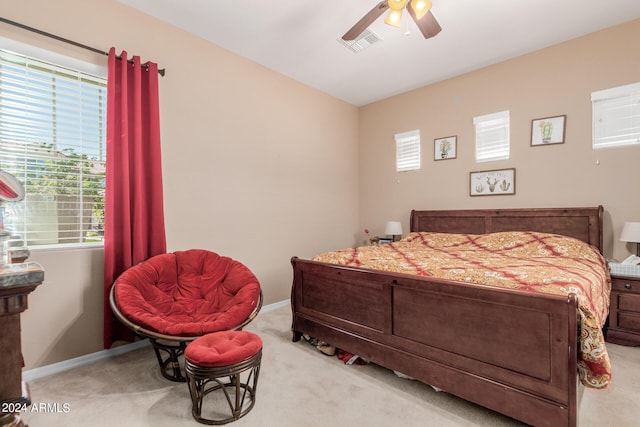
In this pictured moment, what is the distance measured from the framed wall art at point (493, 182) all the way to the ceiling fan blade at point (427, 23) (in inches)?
82.7

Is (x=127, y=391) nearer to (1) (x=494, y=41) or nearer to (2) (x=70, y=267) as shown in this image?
(2) (x=70, y=267)

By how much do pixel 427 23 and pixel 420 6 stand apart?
0.90 feet

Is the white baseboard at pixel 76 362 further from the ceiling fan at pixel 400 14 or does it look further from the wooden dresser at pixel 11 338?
the ceiling fan at pixel 400 14

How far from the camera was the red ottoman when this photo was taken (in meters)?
1.68

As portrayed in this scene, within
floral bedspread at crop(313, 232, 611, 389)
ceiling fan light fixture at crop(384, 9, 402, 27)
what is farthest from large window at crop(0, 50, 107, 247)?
ceiling fan light fixture at crop(384, 9, 402, 27)

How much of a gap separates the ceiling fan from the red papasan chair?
222cm

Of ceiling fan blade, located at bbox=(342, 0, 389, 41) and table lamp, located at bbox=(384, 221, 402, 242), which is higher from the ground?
ceiling fan blade, located at bbox=(342, 0, 389, 41)

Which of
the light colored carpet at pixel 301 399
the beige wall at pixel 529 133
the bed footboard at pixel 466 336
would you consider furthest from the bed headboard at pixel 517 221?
the bed footboard at pixel 466 336

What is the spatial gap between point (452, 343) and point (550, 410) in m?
0.53

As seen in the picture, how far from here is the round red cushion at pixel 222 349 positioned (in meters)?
1.68

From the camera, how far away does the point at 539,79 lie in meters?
3.59

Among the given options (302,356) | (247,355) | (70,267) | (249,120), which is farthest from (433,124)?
(70,267)

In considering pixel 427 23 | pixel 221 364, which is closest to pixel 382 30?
pixel 427 23

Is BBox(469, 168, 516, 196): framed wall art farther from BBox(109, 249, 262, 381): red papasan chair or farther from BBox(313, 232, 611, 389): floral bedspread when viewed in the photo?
BBox(109, 249, 262, 381): red papasan chair
